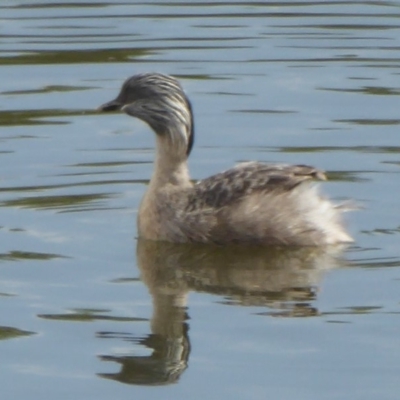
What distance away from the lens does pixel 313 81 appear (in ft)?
51.6

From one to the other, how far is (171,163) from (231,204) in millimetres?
843

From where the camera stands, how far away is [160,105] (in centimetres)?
1185

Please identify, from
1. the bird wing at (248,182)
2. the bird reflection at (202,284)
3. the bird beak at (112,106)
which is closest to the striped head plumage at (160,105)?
the bird beak at (112,106)

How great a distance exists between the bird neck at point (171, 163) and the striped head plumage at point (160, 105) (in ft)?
0.04

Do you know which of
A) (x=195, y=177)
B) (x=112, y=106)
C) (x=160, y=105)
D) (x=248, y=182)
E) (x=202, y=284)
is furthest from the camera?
(x=195, y=177)

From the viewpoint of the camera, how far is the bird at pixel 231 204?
11141mm

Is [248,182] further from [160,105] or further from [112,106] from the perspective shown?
[112,106]

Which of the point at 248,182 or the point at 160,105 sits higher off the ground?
the point at 160,105

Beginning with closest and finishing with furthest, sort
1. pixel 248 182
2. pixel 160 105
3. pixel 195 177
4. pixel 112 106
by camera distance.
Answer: pixel 248 182, pixel 160 105, pixel 112 106, pixel 195 177

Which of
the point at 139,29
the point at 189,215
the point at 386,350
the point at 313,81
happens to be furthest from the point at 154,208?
the point at 139,29

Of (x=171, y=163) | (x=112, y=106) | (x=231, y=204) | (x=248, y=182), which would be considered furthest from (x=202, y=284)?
(x=112, y=106)

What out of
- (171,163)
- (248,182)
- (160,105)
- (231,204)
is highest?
(160,105)

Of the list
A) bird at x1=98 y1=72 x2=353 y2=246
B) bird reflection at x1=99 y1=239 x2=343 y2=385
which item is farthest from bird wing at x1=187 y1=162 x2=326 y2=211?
bird reflection at x1=99 y1=239 x2=343 y2=385

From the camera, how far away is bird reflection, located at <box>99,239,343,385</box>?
29.4ft
